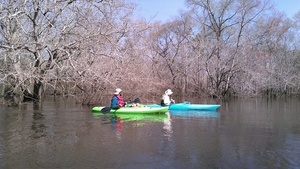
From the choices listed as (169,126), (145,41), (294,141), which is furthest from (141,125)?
(145,41)

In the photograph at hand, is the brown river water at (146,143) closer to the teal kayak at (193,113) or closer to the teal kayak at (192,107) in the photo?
the teal kayak at (193,113)

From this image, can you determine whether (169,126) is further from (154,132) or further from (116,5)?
(116,5)

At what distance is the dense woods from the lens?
20766mm

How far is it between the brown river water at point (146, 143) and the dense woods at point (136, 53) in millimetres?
6342

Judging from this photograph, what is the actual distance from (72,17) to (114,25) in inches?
136

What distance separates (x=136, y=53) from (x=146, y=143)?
65.7ft

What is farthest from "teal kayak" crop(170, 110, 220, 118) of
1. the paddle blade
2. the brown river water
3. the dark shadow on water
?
the dark shadow on water

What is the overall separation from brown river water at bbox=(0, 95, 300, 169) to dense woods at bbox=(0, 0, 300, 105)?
250 inches

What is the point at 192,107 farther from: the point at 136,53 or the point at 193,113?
the point at 136,53

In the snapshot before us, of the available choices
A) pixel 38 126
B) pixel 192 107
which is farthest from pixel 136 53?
pixel 38 126

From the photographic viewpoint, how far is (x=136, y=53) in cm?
2984

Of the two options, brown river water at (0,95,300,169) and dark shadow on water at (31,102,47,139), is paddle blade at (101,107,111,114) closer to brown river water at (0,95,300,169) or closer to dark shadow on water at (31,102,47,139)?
brown river water at (0,95,300,169)

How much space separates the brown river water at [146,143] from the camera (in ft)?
26.8

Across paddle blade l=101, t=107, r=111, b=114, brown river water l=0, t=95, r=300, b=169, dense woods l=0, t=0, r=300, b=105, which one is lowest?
brown river water l=0, t=95, r=300, b=169
